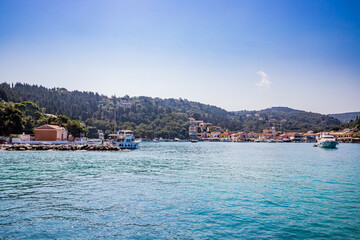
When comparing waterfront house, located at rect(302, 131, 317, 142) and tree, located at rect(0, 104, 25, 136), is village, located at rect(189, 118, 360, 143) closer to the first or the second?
waterfront house, located at rect(302, 131, 317, 142)

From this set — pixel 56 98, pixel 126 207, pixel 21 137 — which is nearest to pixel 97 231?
pixel 126 207

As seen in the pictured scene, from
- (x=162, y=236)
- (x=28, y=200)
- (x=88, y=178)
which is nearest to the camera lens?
(x=162, y=236)

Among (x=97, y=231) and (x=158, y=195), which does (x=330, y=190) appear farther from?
(x=97, y=231)

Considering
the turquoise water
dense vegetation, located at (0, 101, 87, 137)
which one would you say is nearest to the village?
dense vegetation, located at (0, 101, 87, 137)

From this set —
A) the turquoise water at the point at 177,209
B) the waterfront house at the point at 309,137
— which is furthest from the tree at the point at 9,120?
the waterfront house at the point at 309,137

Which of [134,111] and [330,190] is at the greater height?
[134,111]

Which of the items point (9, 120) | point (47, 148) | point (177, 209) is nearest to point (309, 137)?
point (47, 148)

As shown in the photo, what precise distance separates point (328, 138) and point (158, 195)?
251 ft

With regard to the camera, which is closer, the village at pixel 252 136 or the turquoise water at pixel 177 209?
the turquoise water at pixel 177 209

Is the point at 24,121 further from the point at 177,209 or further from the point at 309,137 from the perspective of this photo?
the point at 309,137

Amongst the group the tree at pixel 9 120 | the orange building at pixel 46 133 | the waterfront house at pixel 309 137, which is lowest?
the waterfront house at pixel 309 137

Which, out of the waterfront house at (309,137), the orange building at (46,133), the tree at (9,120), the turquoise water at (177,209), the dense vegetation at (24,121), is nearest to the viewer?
the turquoise water at (177,209)

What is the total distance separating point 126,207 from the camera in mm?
11648

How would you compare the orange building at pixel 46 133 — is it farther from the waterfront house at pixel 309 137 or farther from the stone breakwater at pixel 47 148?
the waterfront house at pixel 309 137
